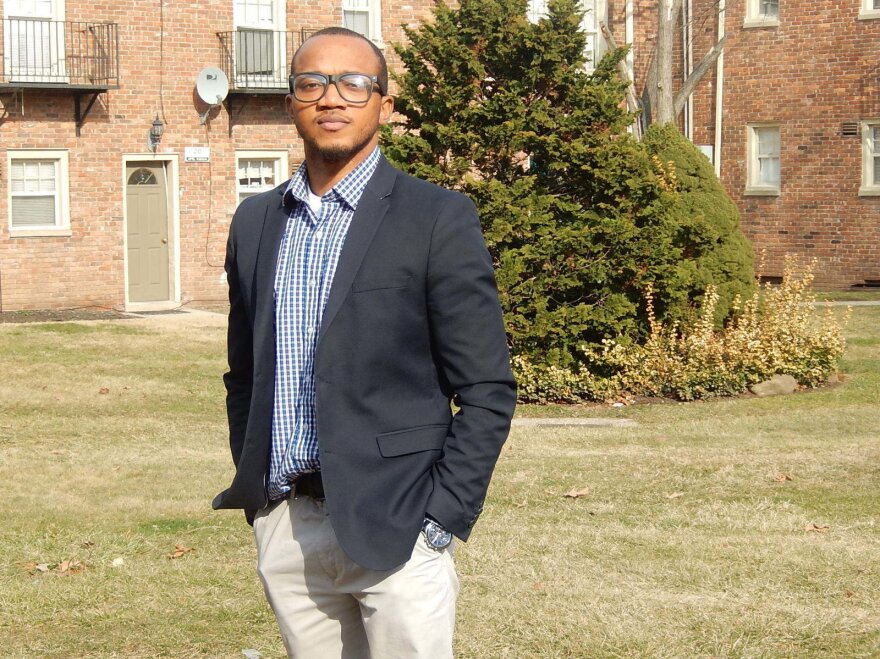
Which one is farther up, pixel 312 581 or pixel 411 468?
pixel 411 468

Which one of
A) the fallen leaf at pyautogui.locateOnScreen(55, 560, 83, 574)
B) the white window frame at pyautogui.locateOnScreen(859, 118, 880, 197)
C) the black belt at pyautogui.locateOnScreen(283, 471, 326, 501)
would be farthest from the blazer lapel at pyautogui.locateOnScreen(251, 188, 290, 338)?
the white window frame at pyautogui.locateOnScreen(859, 118, 880, 197)

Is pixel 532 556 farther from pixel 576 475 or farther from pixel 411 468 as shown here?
pixel 411 468

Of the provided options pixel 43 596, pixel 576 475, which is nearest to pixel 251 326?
pixel 43 596

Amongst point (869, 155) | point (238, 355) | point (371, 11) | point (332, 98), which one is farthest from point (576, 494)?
point (869, 155)

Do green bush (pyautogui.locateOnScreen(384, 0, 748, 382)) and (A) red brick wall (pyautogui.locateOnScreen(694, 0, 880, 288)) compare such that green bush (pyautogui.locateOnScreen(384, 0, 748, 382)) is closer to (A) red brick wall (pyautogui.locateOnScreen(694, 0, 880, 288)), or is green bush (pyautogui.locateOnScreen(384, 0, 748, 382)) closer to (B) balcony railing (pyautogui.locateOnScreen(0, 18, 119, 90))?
(B) balcony railing (pyautogui.locateOnScreen(0, 18, 119, 90))

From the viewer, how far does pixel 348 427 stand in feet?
10.6

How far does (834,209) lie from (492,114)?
16.6 metres

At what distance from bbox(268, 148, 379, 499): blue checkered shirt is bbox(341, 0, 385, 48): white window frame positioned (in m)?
22.3

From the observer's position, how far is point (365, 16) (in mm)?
25375

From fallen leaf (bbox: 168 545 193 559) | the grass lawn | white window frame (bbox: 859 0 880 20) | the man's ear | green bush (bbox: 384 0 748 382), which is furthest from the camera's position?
white window frame (bbox: 859 0 880 20)

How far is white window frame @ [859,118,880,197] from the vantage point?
26.8 m

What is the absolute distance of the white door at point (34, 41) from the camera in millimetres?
21922

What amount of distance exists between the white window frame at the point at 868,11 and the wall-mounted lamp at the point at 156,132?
14.0 metres

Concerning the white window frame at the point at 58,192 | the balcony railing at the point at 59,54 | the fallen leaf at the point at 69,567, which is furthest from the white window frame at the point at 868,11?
the fallen leaf at the point at 69,567
